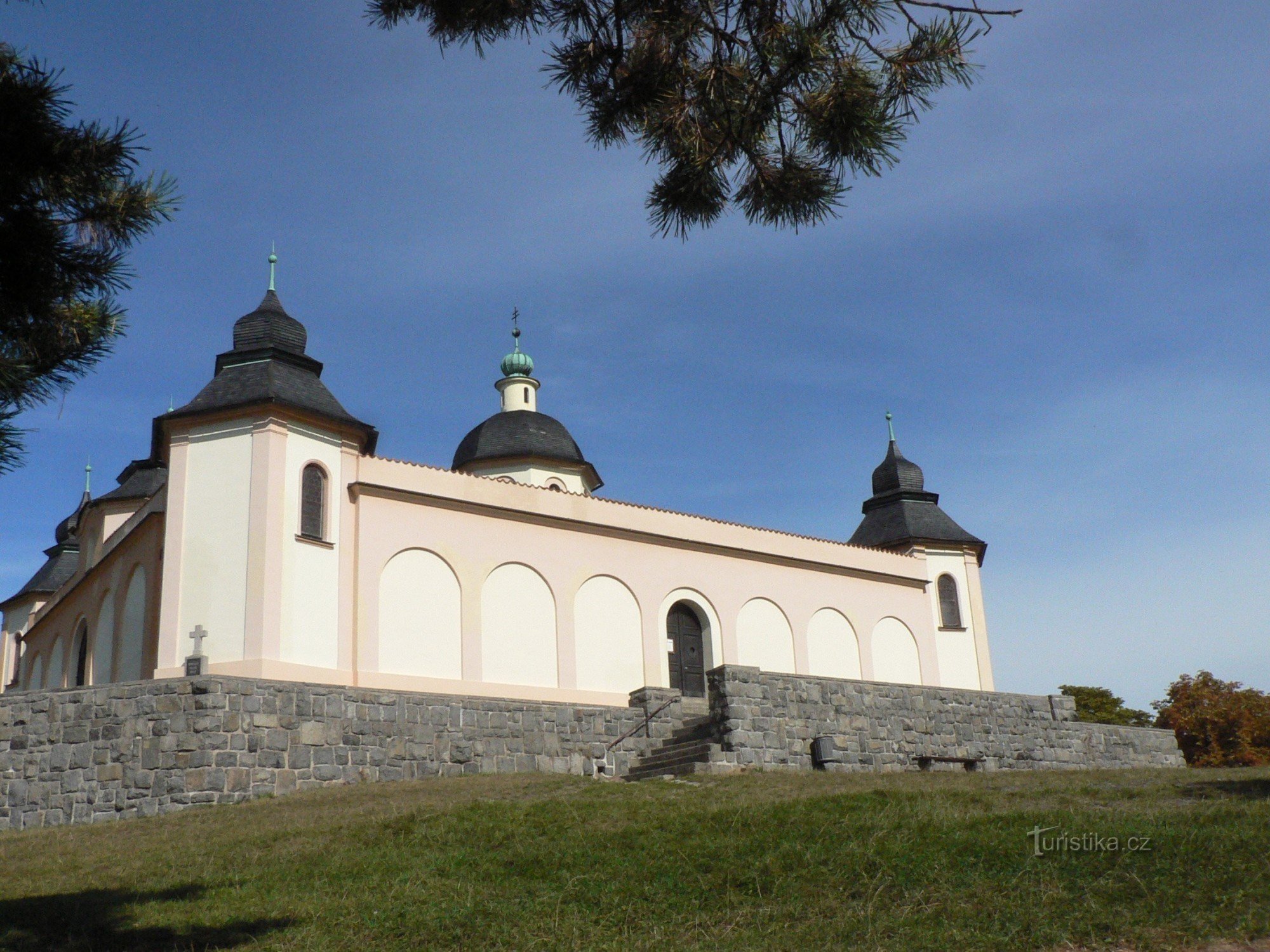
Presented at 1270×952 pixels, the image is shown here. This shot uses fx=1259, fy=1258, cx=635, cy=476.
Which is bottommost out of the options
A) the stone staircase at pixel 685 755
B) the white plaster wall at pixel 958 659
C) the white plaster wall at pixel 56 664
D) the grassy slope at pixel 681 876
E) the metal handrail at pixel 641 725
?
the grassy slope at pixel 681 876

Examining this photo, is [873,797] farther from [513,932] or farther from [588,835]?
[513,932]

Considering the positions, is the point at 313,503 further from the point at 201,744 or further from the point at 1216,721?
the point at 1216,721

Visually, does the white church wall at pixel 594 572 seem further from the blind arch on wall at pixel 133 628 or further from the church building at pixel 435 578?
the blind arch on wall at pixel 133 628

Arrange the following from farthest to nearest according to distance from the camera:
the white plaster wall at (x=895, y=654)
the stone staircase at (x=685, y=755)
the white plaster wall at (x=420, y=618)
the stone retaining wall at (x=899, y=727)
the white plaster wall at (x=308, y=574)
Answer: the white plaster wall at (x=895, y=654), the white plaster wall at (x=420, y=618), the white plaster wall at (x=308, y=574), the stone retaining wall at (x=899, y=727), the stone staircase at (x=685, y=755)

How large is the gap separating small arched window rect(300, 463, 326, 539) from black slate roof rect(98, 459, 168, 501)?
10.7m

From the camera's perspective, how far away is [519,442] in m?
33.4

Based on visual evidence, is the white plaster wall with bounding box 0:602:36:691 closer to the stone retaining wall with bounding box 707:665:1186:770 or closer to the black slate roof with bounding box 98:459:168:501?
the black slate roof with bounding box 98:459:168:501

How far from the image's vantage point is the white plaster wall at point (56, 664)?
98.6 ft

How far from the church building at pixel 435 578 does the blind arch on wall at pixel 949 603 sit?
0.05m

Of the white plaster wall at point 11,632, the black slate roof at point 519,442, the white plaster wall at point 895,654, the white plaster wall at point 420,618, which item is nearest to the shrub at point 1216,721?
the white plaster wall at point 895,654

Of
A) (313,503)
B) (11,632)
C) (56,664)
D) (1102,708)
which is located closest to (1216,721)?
(1102,708)

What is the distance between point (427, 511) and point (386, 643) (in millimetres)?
2843

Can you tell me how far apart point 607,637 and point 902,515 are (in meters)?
11.0

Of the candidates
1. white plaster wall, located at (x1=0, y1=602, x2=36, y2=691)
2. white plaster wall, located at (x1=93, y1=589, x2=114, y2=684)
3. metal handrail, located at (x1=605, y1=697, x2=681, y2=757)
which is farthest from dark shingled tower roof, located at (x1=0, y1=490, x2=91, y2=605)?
metal handrail, located at (x1=605, y1=697, x2=681, y2=757)
